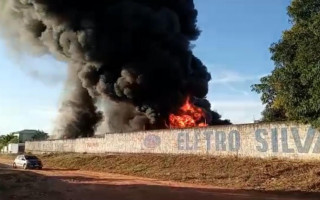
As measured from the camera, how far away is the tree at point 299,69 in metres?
23.0

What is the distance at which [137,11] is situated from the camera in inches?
2040

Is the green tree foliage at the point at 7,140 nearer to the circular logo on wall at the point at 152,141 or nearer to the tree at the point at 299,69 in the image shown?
the circular logo on wall at the point at 152,141

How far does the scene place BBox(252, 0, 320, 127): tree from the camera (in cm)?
2303

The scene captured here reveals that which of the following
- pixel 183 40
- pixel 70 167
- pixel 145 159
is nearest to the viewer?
pixel 145 159

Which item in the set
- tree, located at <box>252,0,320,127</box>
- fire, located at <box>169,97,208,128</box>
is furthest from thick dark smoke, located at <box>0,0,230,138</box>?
tree, located at <box>252,0,320,127</box>

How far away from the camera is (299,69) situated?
938 inches

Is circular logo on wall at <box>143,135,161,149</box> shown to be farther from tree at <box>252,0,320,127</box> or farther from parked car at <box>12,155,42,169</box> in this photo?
tree at <box>252,0,320,127</box>

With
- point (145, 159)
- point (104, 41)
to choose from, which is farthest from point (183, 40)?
point (145, 159)

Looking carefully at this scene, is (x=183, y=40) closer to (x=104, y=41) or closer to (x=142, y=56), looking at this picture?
(x=142, y=56)

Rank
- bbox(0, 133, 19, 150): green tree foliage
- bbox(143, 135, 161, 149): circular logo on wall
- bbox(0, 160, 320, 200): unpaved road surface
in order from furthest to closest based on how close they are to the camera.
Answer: bbox(0, 133, 19, 150): green tree foliage, bbox(143, 135, 161, 149): circular logo on wall, bbox(0, 160, 320, 200): unpaved road surface

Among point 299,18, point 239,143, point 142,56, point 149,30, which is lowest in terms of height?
point 239,143

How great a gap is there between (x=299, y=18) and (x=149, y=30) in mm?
29234

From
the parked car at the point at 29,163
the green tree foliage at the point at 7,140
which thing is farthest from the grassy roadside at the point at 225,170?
the green tree foliage at the point at 7,140

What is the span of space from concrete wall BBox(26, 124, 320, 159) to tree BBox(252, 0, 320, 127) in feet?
4.93
